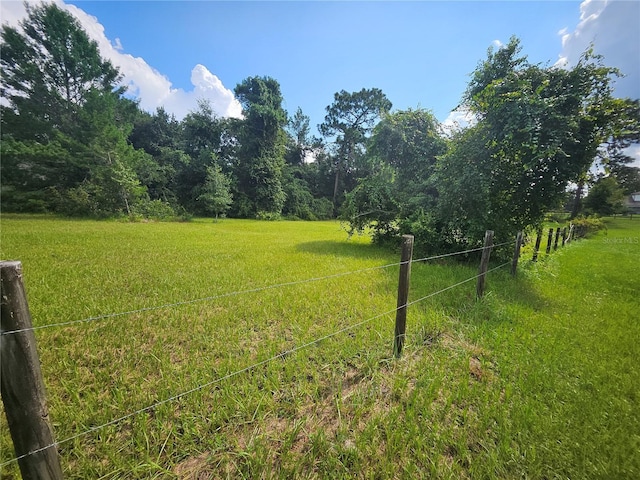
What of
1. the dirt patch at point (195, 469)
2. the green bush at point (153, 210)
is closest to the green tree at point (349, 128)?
the green bush at point (153, 210)

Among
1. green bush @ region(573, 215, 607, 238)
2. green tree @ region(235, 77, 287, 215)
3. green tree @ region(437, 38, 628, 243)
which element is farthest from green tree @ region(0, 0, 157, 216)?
green bush @ region(573, 215, 607, 238)

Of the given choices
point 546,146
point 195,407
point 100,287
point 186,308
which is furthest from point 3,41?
point 546,146

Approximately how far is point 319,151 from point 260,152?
14694 mm

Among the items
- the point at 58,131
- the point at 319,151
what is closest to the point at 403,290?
the point at 58,131

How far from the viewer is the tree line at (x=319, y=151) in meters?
5.49

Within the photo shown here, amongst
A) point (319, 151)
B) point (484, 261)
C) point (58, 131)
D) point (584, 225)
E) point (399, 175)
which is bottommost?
point (584, 225)

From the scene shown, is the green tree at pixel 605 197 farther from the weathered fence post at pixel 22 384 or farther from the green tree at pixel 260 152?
the weathered fence post at pixel 22 384

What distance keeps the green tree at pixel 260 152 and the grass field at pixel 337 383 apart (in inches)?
931

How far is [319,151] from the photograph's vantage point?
40.0 meters

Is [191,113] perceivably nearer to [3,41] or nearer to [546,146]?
[3,41]

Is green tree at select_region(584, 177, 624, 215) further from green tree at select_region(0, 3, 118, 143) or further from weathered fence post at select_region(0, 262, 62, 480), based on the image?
green tree at select_region(0, 3, 118, 143)

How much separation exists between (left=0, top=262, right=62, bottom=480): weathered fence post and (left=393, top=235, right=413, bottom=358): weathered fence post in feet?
8.65

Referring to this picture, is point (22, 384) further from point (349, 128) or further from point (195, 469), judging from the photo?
point (349, 128)

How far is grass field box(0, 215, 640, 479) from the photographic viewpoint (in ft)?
5.47
